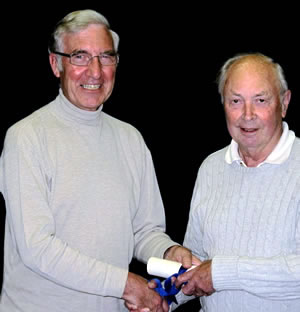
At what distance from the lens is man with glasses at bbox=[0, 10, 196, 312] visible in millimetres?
2033

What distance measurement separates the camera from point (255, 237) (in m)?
2.04

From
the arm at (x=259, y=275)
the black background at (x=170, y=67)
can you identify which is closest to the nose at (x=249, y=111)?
the arm at (x=259, y=275)

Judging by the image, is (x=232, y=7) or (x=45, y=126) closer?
(x=45, y=126)

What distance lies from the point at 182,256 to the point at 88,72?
2.97 ft

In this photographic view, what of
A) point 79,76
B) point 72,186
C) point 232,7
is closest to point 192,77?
point 232,7

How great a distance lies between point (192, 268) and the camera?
2191mm

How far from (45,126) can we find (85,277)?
65 cm

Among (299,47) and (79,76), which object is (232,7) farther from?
(79,76)

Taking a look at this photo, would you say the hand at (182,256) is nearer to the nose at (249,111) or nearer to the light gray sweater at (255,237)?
the light gray sweater at (255,237)

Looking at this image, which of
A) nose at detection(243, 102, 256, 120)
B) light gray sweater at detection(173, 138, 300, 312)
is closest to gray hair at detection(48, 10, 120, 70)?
nose at detection(243, 102, 256, 120)

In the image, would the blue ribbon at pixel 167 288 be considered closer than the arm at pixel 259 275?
No

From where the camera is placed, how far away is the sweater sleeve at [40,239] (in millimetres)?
2016

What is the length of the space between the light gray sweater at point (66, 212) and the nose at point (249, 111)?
0.61 metres

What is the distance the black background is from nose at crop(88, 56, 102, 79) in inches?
54.9
